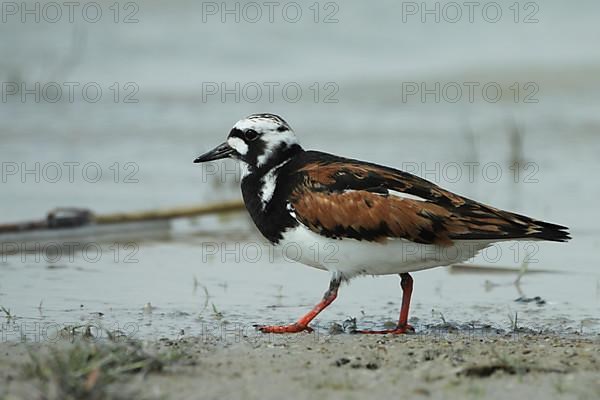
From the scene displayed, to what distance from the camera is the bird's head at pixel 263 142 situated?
5.53 metres

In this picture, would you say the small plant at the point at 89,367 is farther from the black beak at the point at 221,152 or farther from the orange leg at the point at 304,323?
the black beak at the point at 221,152

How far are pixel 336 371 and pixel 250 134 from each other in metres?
1.90

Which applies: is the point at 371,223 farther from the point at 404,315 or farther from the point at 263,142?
the point at 263,142

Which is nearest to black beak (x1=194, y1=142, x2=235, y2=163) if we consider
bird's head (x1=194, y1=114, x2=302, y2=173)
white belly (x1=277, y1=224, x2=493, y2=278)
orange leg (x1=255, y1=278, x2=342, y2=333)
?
bird's head (x1=194, y1=114, x2=302, y2=173)

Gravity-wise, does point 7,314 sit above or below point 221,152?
below

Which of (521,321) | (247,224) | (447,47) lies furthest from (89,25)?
(521,321)

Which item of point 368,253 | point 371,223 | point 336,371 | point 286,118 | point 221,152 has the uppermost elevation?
point 286,118

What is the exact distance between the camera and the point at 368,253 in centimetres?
507

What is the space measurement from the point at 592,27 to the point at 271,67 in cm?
521

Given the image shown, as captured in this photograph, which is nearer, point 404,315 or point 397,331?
point 397,331

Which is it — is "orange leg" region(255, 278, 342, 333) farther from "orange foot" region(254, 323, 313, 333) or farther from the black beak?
the black beak

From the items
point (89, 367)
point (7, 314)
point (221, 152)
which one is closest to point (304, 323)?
point (221, 152)

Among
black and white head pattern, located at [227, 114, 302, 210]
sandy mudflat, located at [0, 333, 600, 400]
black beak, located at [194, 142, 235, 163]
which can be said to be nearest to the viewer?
sandy mudflat, located at [0, 333, 600, 400]

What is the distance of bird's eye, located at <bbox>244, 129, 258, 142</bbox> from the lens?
18.3 feet
